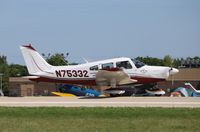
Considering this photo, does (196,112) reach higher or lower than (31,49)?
lower

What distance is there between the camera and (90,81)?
30.4 meters

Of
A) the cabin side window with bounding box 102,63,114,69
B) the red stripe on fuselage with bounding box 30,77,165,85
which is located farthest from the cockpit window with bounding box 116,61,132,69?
the red stripe on fuselage with bounding box 30,77,165,85

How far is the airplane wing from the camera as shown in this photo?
93.4 ft

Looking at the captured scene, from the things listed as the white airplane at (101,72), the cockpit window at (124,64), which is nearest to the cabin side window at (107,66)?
the white airplane at (101,72)

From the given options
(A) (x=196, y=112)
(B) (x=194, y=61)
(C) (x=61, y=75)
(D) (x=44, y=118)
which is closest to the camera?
(D) (x=44, y=118)

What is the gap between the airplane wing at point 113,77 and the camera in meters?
28.5

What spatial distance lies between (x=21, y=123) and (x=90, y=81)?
16347 mm

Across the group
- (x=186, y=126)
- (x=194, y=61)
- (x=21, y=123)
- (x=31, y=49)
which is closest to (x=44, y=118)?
(x=21, y=123)

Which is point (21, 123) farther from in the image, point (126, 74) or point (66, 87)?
point (66, 87)

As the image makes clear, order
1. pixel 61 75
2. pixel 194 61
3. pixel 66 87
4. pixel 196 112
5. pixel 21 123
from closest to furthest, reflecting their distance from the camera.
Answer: pixel 21 123 → pixel 196 112 → pixel 61 75 → pixel 66 87 → pixel 194 61

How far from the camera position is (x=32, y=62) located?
3180cm

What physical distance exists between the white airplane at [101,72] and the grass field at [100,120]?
10702mm

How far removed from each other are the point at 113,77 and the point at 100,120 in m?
14.1

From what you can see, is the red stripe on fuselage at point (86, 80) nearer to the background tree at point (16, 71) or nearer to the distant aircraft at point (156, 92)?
the distant aircraft at point (156, 92)
